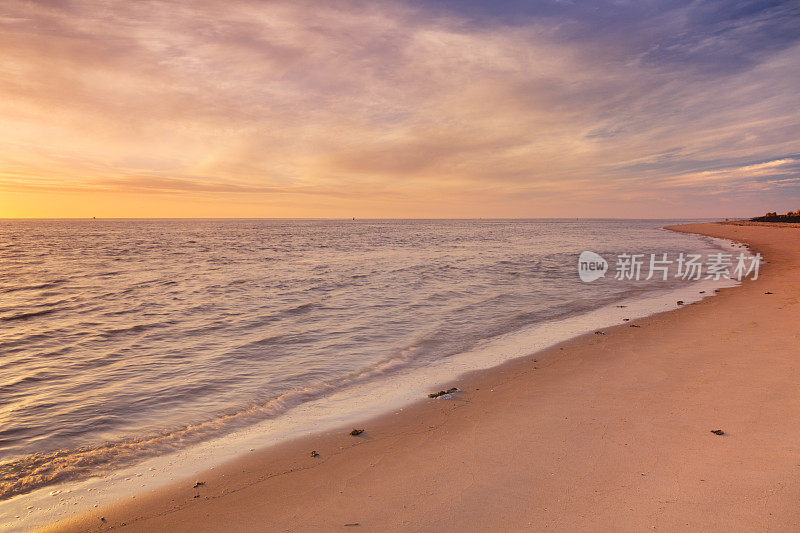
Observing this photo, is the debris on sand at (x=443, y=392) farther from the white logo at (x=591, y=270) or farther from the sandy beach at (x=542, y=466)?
the white logo at (x=591, y=270)

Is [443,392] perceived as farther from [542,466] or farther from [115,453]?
[115,453]

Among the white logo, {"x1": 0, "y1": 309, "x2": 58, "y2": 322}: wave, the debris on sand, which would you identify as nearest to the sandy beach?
the debris on sand

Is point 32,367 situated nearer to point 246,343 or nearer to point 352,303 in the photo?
point 246,343

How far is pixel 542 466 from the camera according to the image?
475cm

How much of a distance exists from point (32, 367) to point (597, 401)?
42.1ft

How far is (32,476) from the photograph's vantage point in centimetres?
535

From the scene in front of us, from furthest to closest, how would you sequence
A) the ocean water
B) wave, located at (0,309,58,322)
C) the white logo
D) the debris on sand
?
1. the white logo
2. wave, located at (0,309,58,322)
3. the debris on sand
4. the ocean water

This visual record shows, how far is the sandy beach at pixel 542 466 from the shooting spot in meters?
3.92

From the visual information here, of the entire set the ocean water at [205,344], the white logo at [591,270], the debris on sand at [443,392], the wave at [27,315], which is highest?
the white logo at [591,270]

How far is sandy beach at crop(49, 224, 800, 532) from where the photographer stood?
392 centimetres

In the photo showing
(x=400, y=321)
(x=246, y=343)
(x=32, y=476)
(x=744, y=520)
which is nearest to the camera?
(x=744, y=520)

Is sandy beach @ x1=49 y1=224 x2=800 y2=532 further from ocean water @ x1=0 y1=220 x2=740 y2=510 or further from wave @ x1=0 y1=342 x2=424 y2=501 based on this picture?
ocean water @ x1=0 y1=220 x2=740 y2=510

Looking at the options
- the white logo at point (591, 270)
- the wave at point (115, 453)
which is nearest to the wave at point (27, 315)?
the wave at point (115, 453)

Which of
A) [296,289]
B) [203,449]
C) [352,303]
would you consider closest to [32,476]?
[203,449]
